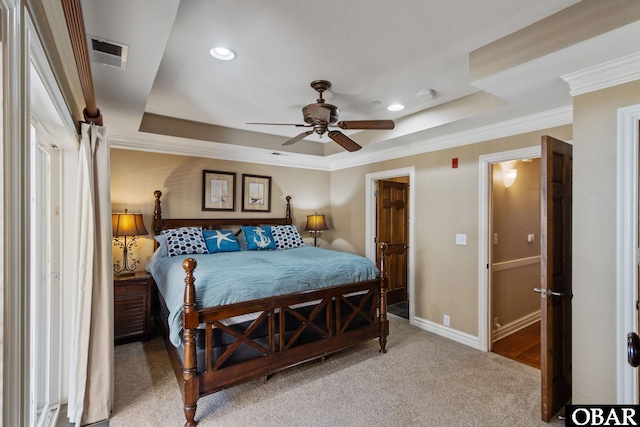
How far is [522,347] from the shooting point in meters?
3.43

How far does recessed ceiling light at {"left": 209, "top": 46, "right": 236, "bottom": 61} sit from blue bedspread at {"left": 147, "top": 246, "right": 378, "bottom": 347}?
1660 mm

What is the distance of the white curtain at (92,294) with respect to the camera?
6.70 feet

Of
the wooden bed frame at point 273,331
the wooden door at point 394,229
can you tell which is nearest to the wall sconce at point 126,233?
the wooden bed frame at point 273,331

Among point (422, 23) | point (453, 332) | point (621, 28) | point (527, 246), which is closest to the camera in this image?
point (621, 28)

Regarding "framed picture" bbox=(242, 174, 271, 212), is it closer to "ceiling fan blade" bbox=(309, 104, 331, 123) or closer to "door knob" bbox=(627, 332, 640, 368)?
"ceiling fan blade" bbox=(309, 104, 331, 123)

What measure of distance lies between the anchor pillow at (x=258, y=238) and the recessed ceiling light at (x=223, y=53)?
8.22ft

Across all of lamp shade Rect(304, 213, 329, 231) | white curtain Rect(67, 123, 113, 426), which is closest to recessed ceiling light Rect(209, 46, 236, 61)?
white curtain Rect(67, 123, 113, 426)

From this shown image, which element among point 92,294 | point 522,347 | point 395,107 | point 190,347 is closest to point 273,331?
point 190,347

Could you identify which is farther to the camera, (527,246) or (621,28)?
(527,246)

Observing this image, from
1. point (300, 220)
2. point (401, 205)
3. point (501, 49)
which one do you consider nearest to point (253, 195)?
point (300, 220)

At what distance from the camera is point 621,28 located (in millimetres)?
1574

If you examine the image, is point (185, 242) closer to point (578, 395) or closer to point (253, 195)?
point (253, 195)

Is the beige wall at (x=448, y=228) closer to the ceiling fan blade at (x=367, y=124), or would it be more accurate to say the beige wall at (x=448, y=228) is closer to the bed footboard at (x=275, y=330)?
the bed footboard at (x=275, y=330)

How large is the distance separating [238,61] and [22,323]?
6.91ft
